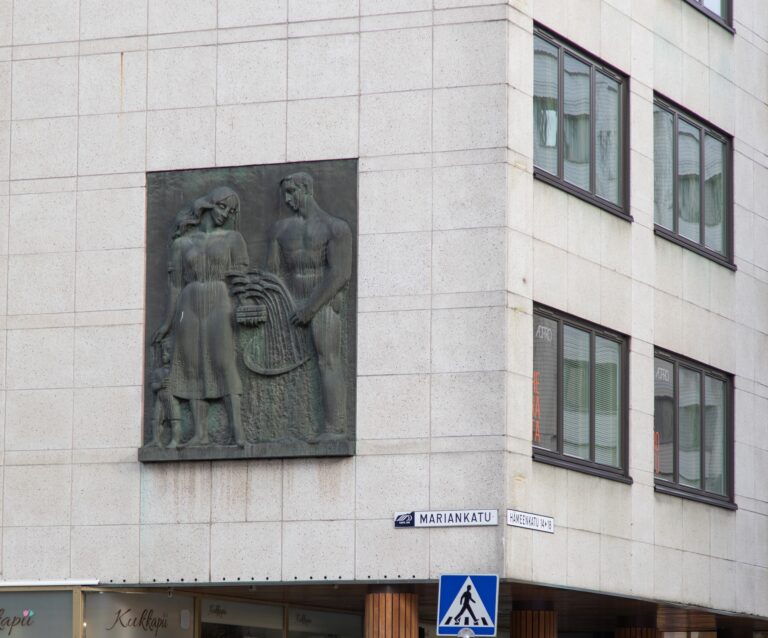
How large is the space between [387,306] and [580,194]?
3.25 meters

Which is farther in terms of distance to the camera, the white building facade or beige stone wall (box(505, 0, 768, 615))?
beige stone wall (box(505, 0, 768, 615))

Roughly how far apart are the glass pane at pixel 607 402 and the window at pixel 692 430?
110 cm

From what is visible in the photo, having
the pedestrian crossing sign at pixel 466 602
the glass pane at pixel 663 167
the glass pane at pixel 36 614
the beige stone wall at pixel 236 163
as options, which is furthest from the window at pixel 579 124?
the glass pane at pixel 36 614

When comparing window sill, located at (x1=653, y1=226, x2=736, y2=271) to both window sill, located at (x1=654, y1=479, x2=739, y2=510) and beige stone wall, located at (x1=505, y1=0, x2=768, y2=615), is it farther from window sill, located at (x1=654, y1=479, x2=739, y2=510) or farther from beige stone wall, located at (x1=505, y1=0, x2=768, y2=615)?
window sill, located at (x1=654, y1=479, x2=739, y2=510)

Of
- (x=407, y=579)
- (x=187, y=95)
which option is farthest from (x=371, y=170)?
(x=407, y=579)

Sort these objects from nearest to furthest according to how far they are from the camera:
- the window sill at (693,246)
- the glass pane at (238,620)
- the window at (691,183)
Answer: the glass pane at (238,620) → the window sill at (693,246) → the window at (691,183)

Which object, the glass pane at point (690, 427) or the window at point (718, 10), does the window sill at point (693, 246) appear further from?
the window at point (718, 10)

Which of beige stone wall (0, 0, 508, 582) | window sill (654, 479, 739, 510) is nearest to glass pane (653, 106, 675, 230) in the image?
window sill (654, 479, 739, 510)

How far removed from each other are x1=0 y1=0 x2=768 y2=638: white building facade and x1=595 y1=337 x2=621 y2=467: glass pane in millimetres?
44

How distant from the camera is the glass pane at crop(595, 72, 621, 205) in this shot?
2855cm

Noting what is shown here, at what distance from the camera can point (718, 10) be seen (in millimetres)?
32406

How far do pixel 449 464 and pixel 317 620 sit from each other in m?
5.40

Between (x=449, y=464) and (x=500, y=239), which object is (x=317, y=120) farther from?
(x=449, y=464)

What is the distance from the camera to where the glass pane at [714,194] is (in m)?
31.5
